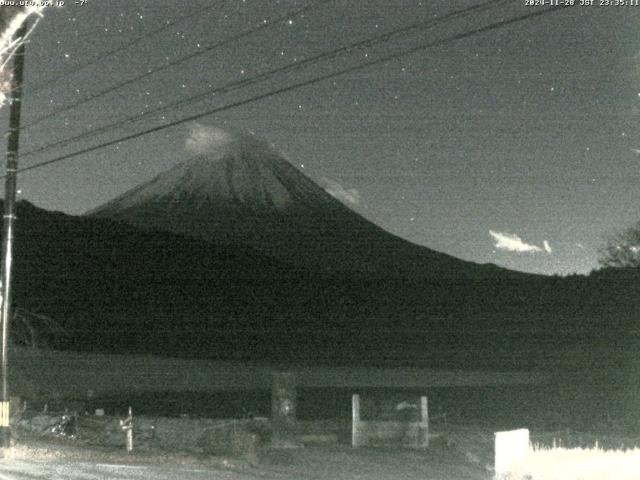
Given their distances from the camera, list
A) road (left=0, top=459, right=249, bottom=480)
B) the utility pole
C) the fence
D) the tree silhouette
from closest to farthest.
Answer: road (left=0, top=459, right=249, bottom=480) < the fence < the utility pole < the tree silhouette

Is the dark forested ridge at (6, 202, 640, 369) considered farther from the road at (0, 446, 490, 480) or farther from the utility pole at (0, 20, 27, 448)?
the utility pole at (0, 20, 27, 448)

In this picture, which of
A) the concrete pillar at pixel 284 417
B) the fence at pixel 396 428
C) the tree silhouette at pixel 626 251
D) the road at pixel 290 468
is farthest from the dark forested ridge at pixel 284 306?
the road at pixel 290 468

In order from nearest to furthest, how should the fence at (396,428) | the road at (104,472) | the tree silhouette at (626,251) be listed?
the road at (104,472), the fence at (396,428), the tree silhouette at (626,251)

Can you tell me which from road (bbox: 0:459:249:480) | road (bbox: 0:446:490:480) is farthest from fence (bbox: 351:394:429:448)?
road (bbox: 0:459:249:480)

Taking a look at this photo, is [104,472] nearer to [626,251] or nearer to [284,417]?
[284,417]

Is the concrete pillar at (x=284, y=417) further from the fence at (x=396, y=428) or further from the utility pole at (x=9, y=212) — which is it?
the utility pole at (x=9, y=212)

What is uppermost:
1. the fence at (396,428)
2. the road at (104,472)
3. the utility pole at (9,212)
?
the utility pole at (9,212)

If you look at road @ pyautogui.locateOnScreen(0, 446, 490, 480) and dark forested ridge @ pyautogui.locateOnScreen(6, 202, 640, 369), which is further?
dark forested ridge @ pyautogui.locateOnScreen(6, 202, 640, 369)

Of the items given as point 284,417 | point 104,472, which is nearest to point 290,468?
point 284,417
